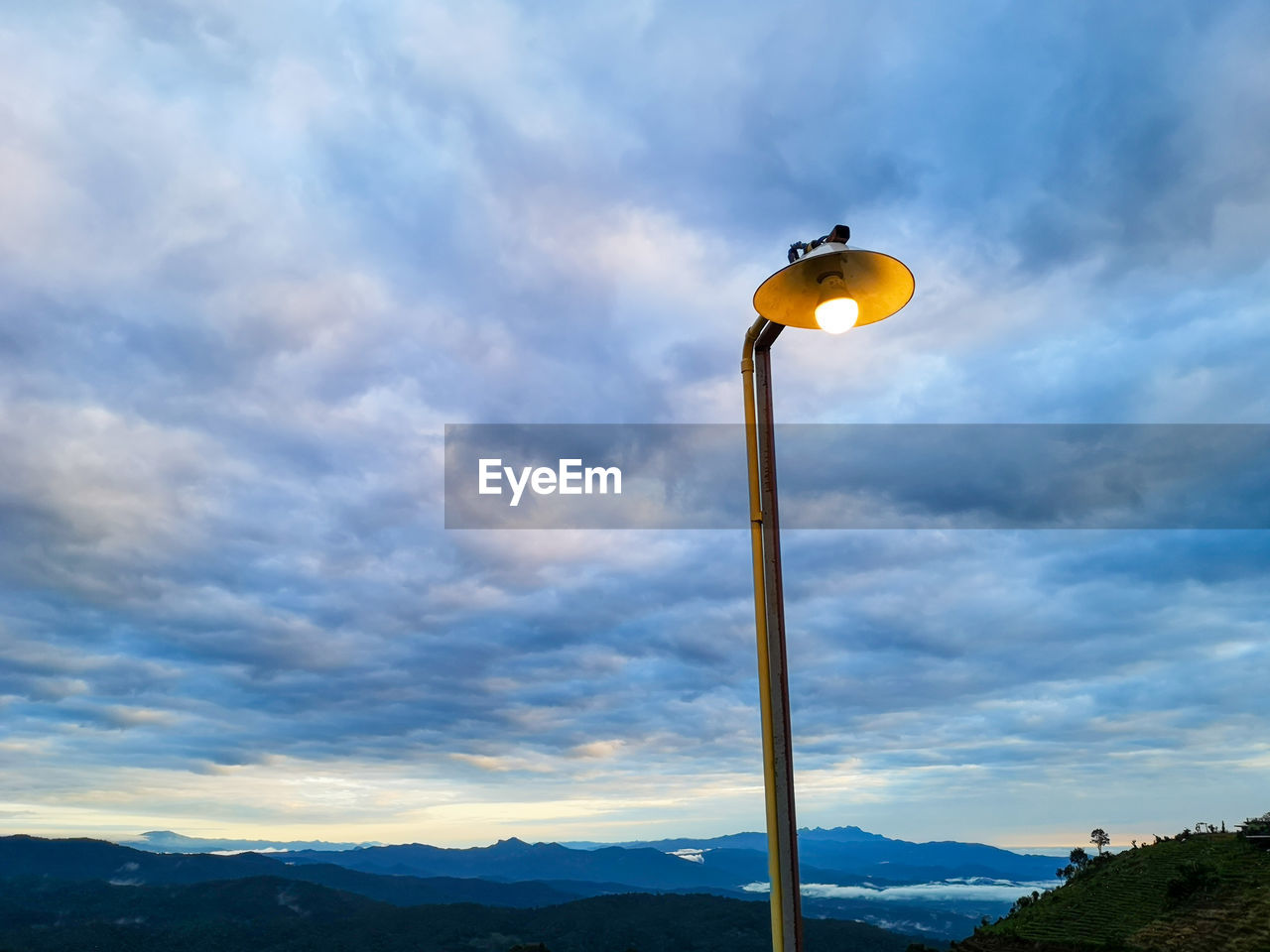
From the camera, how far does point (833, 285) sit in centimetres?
809

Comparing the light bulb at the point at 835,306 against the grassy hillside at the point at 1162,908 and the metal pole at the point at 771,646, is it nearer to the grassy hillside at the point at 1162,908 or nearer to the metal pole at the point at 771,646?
the metal pole at the point at 771,646

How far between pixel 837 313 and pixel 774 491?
1.77m

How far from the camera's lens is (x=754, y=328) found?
355 inches

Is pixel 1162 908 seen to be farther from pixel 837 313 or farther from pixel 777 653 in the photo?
pixel 837 313

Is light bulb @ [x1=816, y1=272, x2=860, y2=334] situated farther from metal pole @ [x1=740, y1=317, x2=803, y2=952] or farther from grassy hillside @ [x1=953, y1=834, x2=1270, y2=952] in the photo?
grassy hillside @ [x1=953, y1=834, x2=1270, y2=952]

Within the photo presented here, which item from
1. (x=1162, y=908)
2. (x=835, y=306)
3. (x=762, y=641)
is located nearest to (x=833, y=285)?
(x=835, y=306)

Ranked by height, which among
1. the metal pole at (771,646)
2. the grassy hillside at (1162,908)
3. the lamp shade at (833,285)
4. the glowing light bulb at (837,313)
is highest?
the lamp shade at (833,285)

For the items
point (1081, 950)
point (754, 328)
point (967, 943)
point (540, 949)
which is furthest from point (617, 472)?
point (540, 949)

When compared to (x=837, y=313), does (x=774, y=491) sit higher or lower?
lower

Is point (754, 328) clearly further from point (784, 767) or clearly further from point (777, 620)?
point (784, 767)

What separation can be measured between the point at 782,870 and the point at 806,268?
5.26 meters

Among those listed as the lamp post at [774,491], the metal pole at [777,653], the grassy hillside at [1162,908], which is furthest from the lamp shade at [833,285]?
the grassy hillside at [1162,908]

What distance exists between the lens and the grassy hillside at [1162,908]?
48031 millimetres

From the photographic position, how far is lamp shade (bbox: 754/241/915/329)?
7.85 meters
